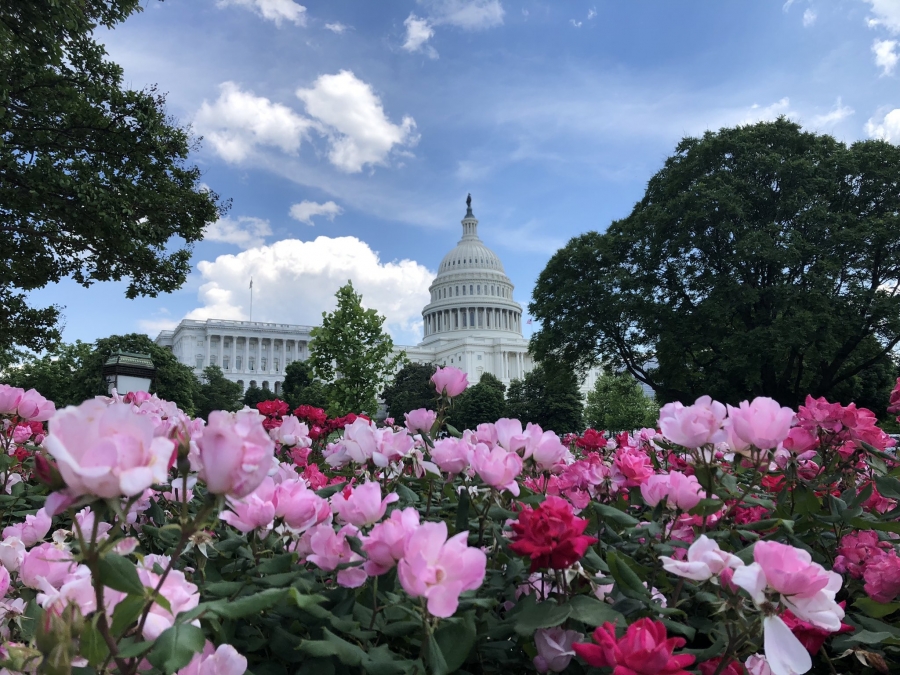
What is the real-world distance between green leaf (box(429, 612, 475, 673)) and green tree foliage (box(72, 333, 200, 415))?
43936 mm

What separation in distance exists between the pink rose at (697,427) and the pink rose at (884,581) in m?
0.60

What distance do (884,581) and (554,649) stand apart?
1110 millimetres

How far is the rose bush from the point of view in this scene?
→ 102 centimetres

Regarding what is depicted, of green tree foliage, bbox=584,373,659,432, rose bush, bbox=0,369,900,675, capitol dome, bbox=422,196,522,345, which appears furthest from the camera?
capitol dome, bbox=422,196,522,345

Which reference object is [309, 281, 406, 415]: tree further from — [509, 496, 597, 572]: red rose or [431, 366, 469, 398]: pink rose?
[509, 496, 597, 572]: red rose

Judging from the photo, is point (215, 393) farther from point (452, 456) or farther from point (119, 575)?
point (119, 575)

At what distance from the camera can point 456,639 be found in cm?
130

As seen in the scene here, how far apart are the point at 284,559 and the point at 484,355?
89.9 meters

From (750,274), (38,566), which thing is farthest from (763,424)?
(750,274)

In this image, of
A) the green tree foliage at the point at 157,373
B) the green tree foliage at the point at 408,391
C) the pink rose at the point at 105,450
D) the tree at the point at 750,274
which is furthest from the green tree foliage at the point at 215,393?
the pink rose at the point at 105,450

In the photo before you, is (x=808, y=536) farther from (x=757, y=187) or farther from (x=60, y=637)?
(x=757, y=187)

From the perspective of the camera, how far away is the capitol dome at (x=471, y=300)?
97.3 m

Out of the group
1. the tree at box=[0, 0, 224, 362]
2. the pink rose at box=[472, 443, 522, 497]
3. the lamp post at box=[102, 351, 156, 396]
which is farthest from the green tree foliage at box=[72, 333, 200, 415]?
the pink rose at box=[472, 443, 522, 497]

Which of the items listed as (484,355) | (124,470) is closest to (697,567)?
(124,470)
